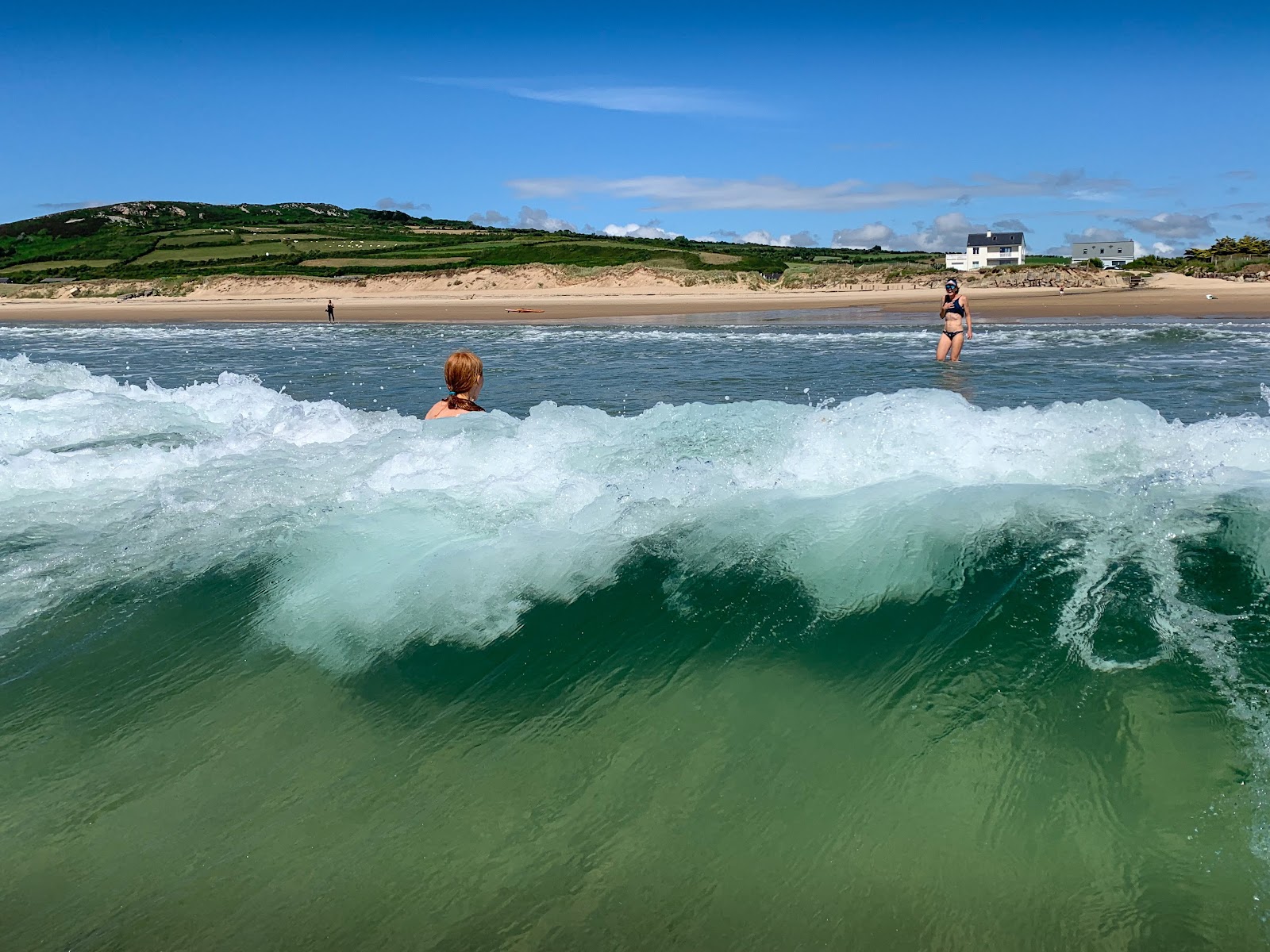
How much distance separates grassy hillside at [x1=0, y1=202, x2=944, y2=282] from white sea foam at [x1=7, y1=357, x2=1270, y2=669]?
180 feet

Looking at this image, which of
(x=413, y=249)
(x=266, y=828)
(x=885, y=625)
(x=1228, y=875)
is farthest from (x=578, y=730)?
(x=413, y=249)

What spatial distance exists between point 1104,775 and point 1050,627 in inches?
33.3

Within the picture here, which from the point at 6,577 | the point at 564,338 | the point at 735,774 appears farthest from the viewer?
the point at 564,338

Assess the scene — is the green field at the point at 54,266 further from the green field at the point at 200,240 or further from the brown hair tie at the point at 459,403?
the brown hair tie at the point at 459,403

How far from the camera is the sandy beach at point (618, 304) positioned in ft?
107

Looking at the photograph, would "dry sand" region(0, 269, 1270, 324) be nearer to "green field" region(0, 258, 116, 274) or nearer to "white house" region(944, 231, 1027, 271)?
"green field" region(0, 258, 116, 274)

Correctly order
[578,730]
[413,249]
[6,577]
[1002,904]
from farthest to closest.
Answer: [413,249], [6,577], [578,730], [1002,904]

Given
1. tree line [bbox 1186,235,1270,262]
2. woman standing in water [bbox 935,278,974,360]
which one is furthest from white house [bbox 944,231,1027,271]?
woman standing in water [bbox 935,278,974,360]

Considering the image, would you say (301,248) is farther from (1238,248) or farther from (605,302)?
(1238,248)

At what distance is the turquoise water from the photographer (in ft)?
7.89

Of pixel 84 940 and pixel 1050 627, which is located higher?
pixel 1050 627

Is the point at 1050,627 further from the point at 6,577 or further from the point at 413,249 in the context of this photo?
the point at 413,249

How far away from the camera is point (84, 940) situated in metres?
2.36

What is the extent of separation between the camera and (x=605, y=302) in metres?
47.1
